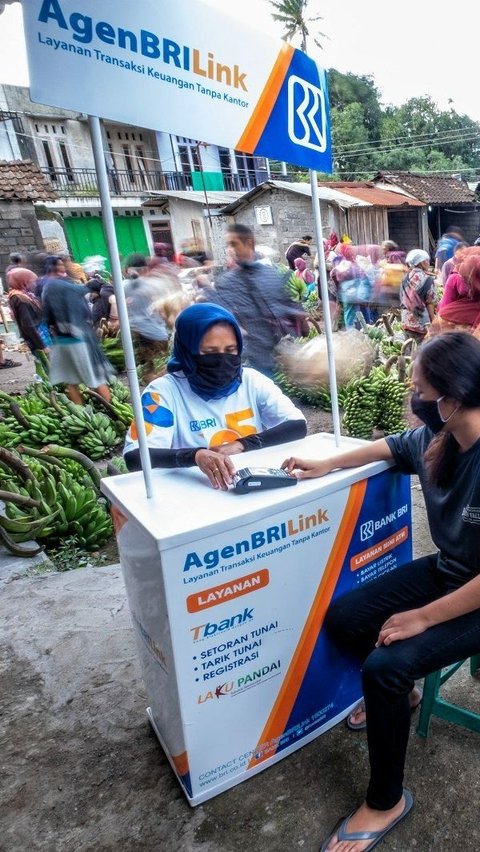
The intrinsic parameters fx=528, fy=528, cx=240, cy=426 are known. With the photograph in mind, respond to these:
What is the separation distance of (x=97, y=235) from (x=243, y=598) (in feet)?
64.4

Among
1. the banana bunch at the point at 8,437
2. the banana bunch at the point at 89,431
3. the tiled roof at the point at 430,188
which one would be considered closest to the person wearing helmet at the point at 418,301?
the banana bunch at the point at 89,431

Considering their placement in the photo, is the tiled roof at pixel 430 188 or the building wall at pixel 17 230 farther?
the tiled roof at pixel 430 188

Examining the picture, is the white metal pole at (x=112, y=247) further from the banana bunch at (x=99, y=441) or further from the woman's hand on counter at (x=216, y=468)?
the banana bunch at (x=99, y=441)

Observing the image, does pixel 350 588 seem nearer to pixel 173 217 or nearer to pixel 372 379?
pixel 372 379

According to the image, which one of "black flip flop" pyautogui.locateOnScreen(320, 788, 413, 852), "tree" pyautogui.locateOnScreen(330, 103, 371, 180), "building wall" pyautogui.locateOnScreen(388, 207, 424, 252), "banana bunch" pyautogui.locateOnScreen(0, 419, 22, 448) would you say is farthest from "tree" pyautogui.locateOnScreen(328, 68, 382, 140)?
"black flip flop" pyautogui.locateOnScreen(320, 788, 413, 852)

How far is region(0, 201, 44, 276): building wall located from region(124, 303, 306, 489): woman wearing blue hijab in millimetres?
9522

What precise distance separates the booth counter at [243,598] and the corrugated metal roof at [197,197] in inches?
644

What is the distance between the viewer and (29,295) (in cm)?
686

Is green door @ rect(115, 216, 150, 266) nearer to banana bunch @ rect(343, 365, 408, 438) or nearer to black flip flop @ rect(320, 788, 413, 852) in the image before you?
banana bunch @ rect(343, 365, 408, 438)

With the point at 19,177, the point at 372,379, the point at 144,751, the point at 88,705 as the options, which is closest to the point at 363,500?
the point at 144,751

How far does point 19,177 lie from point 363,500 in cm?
1066

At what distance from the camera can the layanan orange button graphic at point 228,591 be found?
55.4 inches

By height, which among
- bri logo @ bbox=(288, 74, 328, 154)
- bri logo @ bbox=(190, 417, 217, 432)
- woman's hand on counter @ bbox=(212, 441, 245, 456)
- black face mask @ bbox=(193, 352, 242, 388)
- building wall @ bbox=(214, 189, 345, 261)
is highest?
building wall @ bbox=(214, 189, 345, 261)

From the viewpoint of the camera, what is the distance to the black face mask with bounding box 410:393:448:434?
1.55 m
